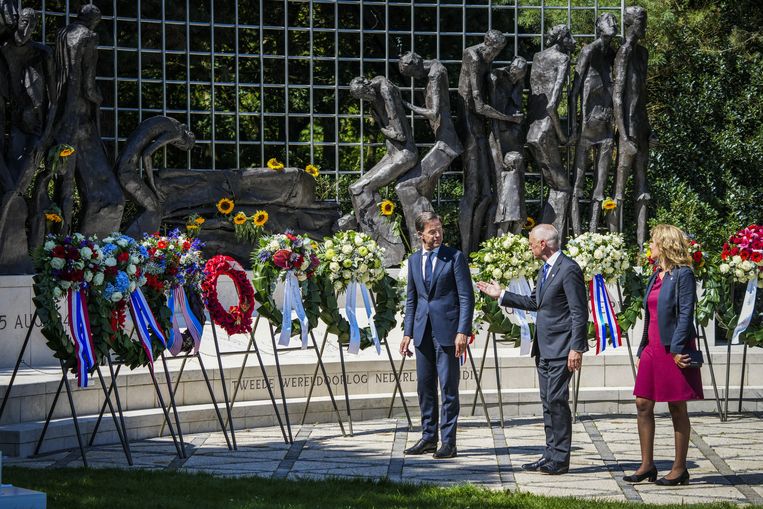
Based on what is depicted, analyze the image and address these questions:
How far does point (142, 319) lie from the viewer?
830 cm

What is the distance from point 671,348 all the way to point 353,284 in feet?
10.1

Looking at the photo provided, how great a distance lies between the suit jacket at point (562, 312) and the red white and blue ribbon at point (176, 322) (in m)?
2.64

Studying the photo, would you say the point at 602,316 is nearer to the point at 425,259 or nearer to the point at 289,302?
the point at 425,259

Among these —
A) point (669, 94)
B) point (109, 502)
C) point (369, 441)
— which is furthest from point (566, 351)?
point (669, 94)

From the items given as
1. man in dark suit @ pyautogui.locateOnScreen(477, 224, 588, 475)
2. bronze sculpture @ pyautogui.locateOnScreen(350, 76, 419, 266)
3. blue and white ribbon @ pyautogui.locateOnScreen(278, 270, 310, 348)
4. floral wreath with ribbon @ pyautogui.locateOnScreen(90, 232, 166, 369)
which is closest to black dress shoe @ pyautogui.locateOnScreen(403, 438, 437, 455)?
man in dark suit @ pyautogui.locateOnScreen(477, 224, 588, 475)

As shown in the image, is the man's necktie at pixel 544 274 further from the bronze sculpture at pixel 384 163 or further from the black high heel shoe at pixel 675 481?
the bronze sculpture at pixel 384 163

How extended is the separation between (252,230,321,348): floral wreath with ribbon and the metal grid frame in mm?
5899

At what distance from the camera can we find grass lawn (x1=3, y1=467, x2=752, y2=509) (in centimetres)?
651

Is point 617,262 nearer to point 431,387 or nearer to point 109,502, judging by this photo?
point 431,387

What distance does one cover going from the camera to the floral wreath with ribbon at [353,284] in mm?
9375

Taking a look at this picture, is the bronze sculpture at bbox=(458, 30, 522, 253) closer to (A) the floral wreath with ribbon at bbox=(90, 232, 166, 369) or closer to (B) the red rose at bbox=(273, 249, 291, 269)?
(B) the red rose at bbox=(273, 249, 291, 269)

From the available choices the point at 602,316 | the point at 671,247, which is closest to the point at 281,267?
the point at 602,316

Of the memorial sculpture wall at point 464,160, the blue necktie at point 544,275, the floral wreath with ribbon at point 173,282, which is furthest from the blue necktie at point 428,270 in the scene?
the memorial sculpture wall at point 464,160

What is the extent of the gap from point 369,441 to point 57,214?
4.70 m
